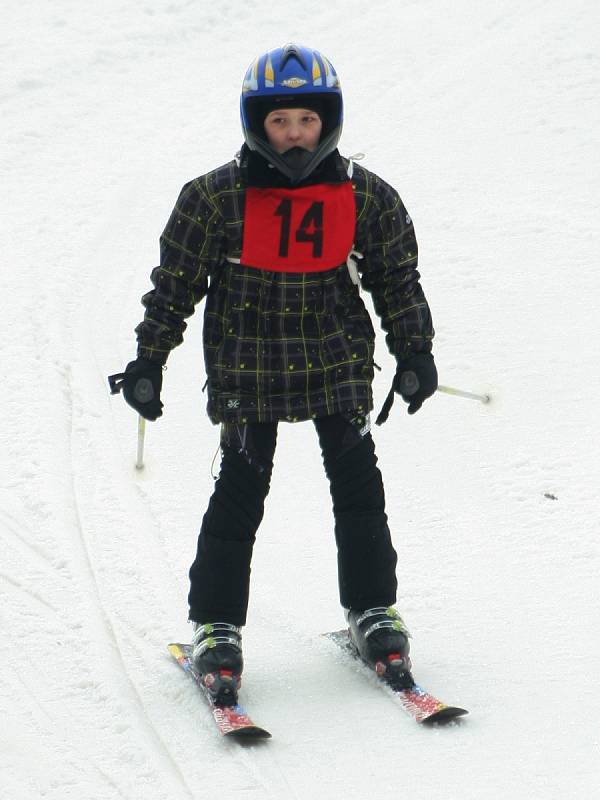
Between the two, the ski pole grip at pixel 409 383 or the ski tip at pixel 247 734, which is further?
the ski pole grip at pixel 409 383

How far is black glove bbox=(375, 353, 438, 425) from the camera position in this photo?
3.66 metres

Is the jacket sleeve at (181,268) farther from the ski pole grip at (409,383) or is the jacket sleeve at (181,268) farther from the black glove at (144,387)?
the ski pole grip at (409,383)

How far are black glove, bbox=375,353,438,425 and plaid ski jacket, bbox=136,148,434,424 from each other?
0.10 meters

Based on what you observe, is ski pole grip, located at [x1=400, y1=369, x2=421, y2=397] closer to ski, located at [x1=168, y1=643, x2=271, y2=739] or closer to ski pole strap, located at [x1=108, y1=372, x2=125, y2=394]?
ski pole strap, located at [x1=108, y1=372, x2=125, y2=394]

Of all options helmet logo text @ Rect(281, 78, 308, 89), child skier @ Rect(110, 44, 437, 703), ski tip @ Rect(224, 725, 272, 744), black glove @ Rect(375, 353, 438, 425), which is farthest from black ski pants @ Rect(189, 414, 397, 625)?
helmet logo text @ Rect(281, 78, 308, 89)

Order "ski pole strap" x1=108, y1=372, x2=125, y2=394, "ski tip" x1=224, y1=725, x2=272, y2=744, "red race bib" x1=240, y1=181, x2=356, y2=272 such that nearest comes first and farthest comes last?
"ski tip" x1=224, y1=725, x2=272, y2=744 → "red race bib" x1=240, y1=181, x2=356, y2=272 → "ski pole strap" x1=108, y1=372, x2=125, y2=394

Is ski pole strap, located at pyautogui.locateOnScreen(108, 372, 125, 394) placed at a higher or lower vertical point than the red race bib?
lower

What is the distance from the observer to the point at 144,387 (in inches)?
139

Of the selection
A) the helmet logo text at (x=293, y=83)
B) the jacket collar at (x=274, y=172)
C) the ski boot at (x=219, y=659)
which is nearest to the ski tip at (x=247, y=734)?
the ski boot at (x=219, y=659)

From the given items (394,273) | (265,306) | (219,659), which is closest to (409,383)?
(394,273)

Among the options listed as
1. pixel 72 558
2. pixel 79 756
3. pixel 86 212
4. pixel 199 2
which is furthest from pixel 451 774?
pixel 199 2

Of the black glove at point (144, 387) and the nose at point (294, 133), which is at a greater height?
the nose at point (294, 133)

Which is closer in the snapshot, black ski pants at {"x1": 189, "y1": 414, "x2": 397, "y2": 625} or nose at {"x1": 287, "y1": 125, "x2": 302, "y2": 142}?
nose at {"x1": 287, "y1": 125, "x2": 302, "y2": 142}

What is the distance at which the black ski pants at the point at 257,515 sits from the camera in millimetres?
3658
